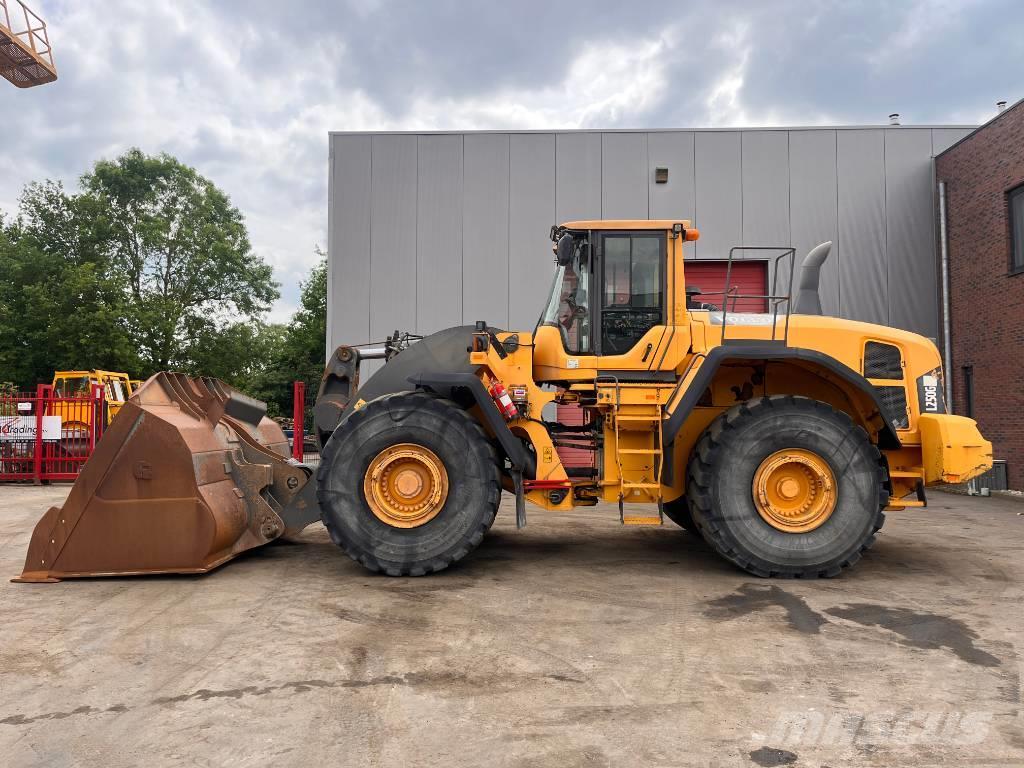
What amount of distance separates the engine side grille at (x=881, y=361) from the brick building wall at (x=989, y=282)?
27.6 ft

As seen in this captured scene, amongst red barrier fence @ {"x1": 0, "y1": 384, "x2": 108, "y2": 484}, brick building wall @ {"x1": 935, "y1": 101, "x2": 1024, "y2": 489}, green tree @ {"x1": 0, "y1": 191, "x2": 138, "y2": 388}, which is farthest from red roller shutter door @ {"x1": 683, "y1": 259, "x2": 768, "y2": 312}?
green tree @ {"x1": 0, "y1": 191, "x2": 138, "y2": 388}

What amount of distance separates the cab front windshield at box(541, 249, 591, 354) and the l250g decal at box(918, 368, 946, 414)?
9.40 feet

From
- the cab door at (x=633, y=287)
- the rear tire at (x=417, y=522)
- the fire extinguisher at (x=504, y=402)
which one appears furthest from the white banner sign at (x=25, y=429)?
the cab door at (x=633, y=287)

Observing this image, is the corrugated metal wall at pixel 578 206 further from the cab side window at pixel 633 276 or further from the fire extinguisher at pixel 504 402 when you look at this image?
the fire extinguisher at pixel 504 402

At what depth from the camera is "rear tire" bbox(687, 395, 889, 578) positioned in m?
5.38

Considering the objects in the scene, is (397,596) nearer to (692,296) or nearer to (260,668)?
(260,668)

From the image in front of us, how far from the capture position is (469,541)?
5387 mm

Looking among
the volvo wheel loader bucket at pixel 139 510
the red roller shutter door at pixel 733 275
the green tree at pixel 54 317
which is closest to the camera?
the volvo wheel loader bucket at pixel 139 510

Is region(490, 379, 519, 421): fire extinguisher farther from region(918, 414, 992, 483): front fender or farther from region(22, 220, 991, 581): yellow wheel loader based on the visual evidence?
region(918, 414, 992, 483): front fender

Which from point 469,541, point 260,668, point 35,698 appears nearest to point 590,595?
point 469,541

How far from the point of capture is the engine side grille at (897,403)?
18.8 ft

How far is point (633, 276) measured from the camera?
590 centimetres

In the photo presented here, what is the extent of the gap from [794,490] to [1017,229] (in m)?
10.4

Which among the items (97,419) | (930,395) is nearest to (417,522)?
(930,395)
